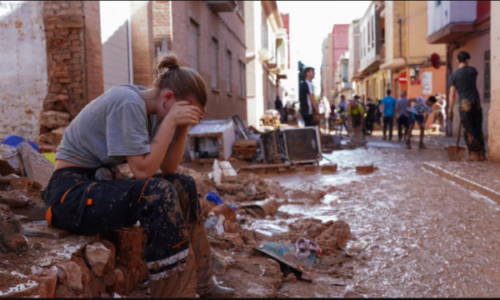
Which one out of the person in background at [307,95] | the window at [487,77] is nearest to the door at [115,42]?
the person in background at [307,95]

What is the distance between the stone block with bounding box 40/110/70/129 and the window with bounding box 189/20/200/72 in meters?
6.07

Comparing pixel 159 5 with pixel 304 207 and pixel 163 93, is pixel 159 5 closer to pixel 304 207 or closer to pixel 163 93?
pixel 304 207

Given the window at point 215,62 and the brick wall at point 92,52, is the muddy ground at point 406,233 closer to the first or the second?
the brick wall at point 92,52

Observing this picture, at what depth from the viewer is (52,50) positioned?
778 centimetres

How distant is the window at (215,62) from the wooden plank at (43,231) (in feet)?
45.7

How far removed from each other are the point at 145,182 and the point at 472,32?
17258 mm

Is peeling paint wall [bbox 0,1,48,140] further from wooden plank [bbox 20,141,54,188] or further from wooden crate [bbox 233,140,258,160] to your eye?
wooden crate [bbox 233,140,258,160]

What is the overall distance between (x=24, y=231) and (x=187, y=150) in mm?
8361

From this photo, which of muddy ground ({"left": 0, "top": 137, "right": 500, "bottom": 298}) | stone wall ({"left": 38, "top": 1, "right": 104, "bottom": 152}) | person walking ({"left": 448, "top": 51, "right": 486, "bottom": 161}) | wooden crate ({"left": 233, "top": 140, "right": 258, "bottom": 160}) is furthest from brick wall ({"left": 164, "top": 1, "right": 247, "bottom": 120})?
muddy ground ({"left": 0, "top": 137, "right": 500, "bottom": 298})

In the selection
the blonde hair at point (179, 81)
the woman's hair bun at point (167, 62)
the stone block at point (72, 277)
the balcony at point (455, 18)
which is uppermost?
the balcony at point (455, 18)

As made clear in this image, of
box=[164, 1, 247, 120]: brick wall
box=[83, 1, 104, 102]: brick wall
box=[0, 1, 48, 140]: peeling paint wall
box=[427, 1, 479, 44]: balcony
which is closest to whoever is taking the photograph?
box=[0, 1, 48, 140]: peeling paint wall

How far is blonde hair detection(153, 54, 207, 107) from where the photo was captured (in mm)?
2693

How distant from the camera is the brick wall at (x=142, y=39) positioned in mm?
10727

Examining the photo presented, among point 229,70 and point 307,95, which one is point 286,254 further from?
point 229,70
